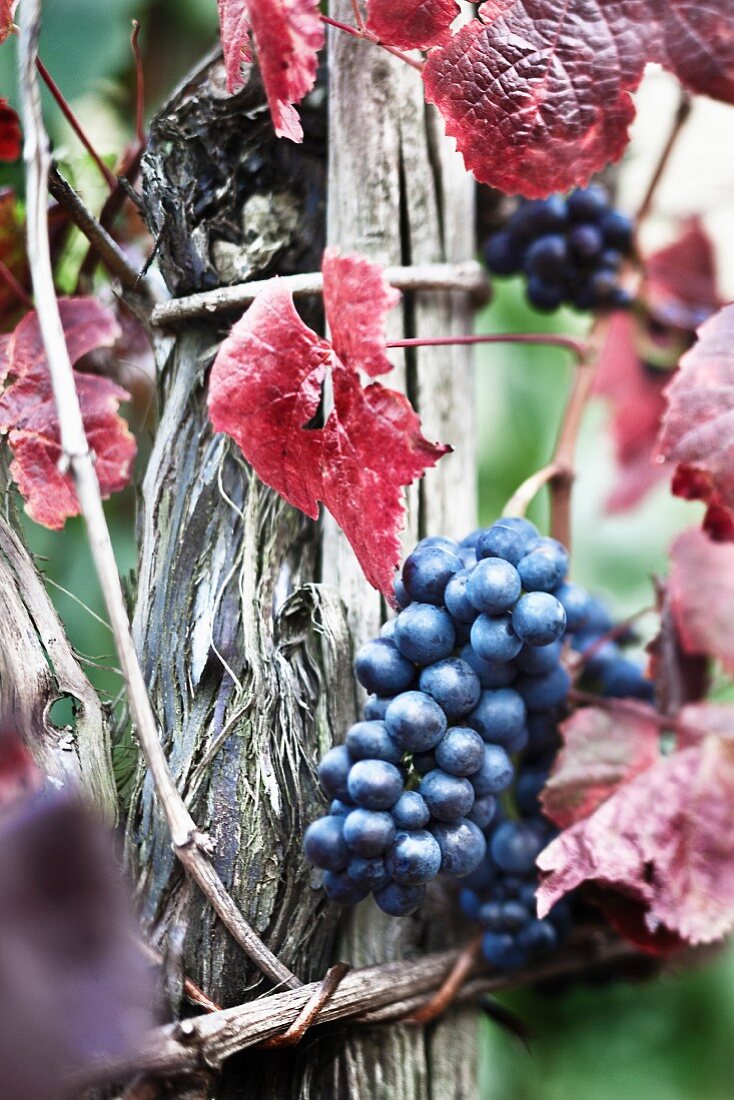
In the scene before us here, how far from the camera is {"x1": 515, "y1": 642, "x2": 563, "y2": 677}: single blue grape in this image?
1.69 feet

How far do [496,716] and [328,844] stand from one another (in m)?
0.11

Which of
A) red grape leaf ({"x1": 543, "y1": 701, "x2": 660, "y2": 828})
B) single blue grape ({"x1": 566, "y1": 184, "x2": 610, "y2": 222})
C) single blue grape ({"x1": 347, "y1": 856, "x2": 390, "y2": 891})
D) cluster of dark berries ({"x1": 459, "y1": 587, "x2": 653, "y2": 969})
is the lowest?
cluster of dark berries ({"x1": 459, "y1": 587, "x2": 653, "y2": 969})

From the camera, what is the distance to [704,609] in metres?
0.70

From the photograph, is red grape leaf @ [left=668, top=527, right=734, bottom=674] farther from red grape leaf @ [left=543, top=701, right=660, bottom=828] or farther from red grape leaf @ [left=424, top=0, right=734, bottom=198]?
red grape leaf @ [left=424, top=0, right=734, bottom=198]

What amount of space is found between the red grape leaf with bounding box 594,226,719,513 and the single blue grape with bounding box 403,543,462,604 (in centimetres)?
50

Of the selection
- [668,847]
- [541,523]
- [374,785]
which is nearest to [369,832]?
[374,785]

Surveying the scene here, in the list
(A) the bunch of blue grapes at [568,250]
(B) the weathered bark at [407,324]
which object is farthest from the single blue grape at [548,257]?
(B) the weathered bark at [407,324]

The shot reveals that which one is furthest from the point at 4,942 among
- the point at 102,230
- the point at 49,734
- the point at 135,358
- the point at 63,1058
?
the point at 135,358

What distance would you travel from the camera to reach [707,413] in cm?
52

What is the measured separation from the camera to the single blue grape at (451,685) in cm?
48

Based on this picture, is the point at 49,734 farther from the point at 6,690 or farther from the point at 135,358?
the point at 135,358

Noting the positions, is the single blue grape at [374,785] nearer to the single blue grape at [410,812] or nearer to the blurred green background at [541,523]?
the single blue grape at [410,812]

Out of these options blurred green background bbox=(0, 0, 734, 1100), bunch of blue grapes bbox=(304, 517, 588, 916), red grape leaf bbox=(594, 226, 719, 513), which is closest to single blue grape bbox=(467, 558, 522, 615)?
bunch of blue grapes bbox=(304, 517, 588, 916)

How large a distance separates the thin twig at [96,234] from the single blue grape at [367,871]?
38 cm
